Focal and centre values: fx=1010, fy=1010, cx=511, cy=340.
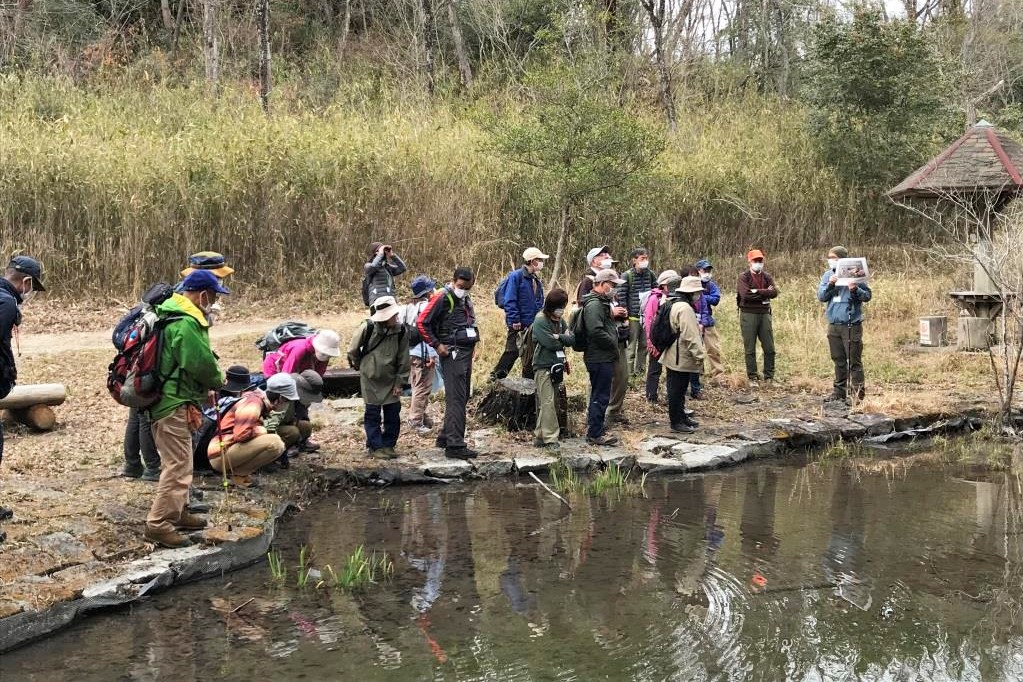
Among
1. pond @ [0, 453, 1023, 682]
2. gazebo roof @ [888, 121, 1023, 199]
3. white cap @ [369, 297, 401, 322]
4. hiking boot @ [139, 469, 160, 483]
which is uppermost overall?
gazebo roof @ [888, 121, 1023, 199]

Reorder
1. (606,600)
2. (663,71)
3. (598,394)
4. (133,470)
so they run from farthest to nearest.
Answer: (663,71) < (598,394) < (133,470) < (606,600)

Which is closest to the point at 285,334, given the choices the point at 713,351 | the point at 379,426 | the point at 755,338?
the point at 379,426

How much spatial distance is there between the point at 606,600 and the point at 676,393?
4.39 metres

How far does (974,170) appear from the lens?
49.9ft

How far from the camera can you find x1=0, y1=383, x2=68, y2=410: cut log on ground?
30.0 ft

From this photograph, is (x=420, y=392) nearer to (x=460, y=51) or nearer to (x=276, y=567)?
(x=276, y=567)

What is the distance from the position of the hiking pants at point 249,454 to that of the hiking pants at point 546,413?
8.91 ft

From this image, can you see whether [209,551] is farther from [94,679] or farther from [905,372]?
[905,372]

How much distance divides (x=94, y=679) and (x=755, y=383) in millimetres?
8859

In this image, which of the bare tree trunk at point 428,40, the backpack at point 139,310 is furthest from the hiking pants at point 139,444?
the bare tree trunk at point 428,40

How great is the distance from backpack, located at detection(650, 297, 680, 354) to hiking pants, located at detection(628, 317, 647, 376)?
1.66 metres

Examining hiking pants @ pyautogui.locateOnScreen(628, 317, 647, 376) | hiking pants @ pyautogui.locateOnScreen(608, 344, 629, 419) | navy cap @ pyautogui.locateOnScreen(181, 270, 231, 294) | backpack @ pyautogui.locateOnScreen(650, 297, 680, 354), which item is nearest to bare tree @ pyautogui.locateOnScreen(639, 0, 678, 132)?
hiking pants @ pyautogui.locateOnScreen(628, 317, 647, 376)

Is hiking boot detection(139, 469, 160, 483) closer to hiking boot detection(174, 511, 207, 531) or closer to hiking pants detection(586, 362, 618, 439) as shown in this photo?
hiking boot detection(174, 511, 207, 531)

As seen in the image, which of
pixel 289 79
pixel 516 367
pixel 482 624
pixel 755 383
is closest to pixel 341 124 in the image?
pixel 289 79
